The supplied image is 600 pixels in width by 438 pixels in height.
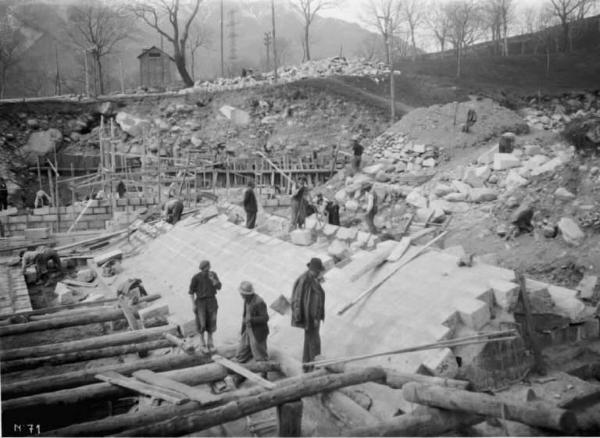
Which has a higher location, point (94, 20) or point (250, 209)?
point (94, 20)

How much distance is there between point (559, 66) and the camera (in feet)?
32.9

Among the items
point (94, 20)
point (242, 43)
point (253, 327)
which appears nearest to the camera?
point (253, 327)

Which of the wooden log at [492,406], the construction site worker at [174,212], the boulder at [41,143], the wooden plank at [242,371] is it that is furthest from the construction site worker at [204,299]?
the boulder at [41,143]

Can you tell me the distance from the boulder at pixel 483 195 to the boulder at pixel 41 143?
26.0m

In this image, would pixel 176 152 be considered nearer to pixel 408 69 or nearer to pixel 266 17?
pixel 408 69

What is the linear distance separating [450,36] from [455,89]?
1040 centimetres

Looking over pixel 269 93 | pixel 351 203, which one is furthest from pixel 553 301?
pixel 269 93

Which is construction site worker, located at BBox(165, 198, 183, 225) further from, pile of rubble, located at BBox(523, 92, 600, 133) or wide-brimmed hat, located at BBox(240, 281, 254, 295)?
pile of rubble, located at BBox(523, 92, 600, 133)

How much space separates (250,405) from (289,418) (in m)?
0.50

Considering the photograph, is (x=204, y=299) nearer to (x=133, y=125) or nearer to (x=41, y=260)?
(x=41, y=260)

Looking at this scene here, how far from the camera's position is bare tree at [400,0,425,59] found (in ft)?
70.0

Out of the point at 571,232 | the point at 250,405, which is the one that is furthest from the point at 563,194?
the point at 250,405

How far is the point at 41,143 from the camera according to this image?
31.7 meters

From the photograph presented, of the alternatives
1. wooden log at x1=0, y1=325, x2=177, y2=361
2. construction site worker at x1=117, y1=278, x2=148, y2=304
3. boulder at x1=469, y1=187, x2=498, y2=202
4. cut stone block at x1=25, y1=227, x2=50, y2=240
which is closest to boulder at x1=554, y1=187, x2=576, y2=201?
boulder at x1=469, y1=187, x2=498, y2=202
